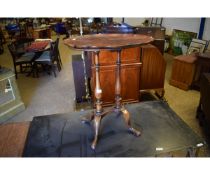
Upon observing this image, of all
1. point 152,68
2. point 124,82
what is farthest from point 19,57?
point 152,68

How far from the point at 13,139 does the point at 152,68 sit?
6.12 ft

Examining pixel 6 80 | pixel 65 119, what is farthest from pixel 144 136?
pixel 6 80

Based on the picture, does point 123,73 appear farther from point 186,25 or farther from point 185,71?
point 186,25

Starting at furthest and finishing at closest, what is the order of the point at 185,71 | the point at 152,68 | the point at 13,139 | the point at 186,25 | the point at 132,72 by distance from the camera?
1. the point at 186,25
2. the point at 185,71
3. the point at 152,68
4. the point at 132,72
5. the point at 13,139

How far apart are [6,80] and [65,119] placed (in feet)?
4.84

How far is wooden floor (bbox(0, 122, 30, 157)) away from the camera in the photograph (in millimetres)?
1500

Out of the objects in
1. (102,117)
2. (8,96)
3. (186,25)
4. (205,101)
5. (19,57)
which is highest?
(186,25)

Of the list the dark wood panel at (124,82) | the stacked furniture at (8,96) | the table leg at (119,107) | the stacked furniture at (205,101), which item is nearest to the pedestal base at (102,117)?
the table leg at (119,107)

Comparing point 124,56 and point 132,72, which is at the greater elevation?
point 124,56

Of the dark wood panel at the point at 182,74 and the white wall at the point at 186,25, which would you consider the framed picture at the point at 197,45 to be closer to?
the white wall at the point at 186,25

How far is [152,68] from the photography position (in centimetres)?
260

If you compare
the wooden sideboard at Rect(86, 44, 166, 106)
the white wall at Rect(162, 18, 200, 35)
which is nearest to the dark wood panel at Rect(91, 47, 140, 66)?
the wooden sideboard at Rect(86, 44, 166, 106)

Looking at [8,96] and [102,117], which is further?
[8,96]
